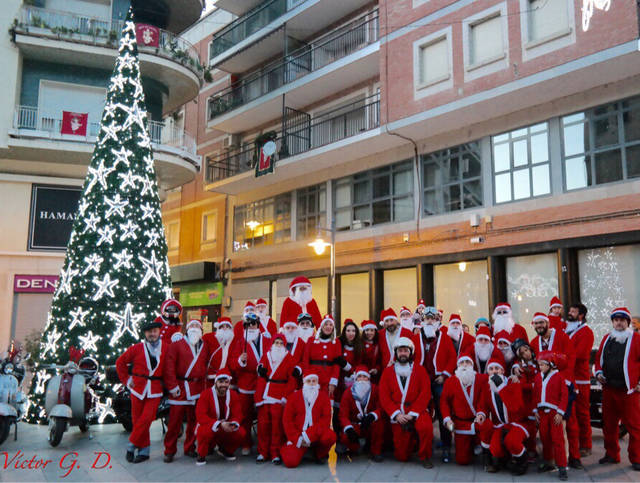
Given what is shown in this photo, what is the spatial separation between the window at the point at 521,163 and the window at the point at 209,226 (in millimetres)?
14899

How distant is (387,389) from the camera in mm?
8023

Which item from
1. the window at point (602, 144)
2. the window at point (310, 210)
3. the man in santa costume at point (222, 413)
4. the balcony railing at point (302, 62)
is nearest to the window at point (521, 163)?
the window at point (602, 144)

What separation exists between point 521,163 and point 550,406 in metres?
9.52

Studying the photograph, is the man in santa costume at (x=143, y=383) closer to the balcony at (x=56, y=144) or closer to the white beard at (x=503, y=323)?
the white beard at (x=503, y=323)

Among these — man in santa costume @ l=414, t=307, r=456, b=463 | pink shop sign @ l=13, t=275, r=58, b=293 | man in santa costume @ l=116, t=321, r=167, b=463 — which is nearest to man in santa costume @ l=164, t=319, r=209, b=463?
man in santa costume @ l=116, t=321, r=167, b=463

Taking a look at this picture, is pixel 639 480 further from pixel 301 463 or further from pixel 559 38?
pixel 559 38

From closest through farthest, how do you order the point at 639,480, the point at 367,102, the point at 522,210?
the point at 639,480
the point at 522,210
the point at 367,102

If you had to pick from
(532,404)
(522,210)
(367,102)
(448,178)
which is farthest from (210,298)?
(532,404)

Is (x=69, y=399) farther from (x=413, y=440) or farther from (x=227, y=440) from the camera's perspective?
(x=413, y=440)

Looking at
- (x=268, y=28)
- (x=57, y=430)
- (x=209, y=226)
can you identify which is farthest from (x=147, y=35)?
(x=57, y=430)

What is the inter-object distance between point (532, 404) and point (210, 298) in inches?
800

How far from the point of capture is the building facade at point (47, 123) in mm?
19109

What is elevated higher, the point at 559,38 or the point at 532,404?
the point at 559,38

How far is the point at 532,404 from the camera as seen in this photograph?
24.2 feet
